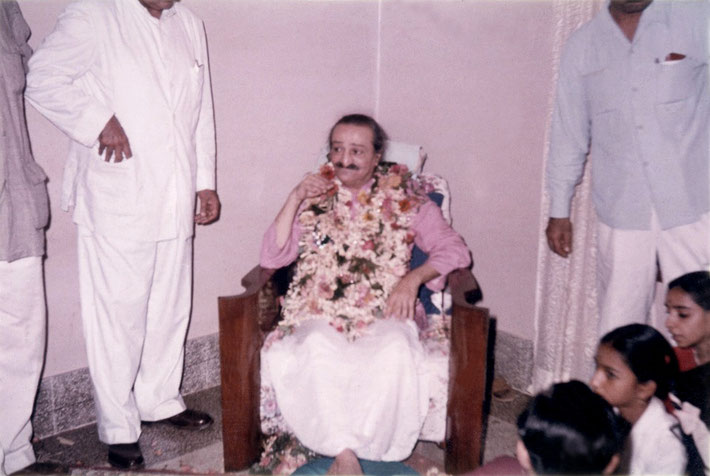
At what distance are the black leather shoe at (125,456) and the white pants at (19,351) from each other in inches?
12.0

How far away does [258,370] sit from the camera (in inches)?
94.7

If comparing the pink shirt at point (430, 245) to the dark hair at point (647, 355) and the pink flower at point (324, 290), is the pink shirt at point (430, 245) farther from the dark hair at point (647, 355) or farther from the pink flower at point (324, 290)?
the dark hair at point (647, 355)

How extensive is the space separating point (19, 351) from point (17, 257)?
386 millimetres

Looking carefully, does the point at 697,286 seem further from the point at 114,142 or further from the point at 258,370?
the point at 114,142

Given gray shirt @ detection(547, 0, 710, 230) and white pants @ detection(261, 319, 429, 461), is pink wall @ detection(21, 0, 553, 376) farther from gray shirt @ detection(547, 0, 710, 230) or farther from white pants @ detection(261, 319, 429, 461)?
white pants @ detection(261, 319, 429, 461)

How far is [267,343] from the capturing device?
95.9 inches

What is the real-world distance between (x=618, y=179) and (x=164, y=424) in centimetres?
231

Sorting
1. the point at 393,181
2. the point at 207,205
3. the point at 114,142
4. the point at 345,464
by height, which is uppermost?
the point at 114,142

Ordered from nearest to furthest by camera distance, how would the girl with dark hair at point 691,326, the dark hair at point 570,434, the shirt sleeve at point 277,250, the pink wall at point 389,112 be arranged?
1. the dark hair at point 570,434
2. the girl with dark hair at point 691,326
3. the shirt sleeve at point 277,250
4. the pink wall at point 389,112

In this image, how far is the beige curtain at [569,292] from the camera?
2791mm

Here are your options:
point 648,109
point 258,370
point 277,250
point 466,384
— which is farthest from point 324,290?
point 648,109

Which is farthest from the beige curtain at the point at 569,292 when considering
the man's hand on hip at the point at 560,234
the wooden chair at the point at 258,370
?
the wooden chair at the point at 258,370

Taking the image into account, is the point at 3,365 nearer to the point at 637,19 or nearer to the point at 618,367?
the point at 618,367

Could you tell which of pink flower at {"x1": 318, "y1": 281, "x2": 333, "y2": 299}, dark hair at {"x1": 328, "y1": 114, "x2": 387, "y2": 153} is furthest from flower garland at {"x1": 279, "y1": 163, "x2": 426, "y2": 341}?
dark hair at {"x1": 328, "y1": 114, "x2": 387, "y2": 153}
